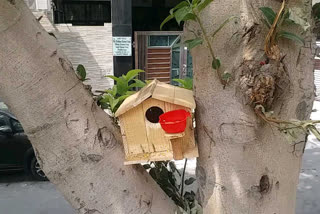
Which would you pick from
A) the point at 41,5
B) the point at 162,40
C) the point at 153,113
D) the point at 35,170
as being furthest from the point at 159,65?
the point at 153,113

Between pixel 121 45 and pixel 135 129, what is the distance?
4.59 m

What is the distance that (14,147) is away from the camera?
435cm

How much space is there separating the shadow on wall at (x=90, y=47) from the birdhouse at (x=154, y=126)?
17.6 feet

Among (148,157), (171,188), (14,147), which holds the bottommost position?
(14,147)

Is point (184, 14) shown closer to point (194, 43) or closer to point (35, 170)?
point (194, 43)

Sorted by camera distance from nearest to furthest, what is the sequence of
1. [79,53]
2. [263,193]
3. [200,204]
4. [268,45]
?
[268,45], [263,193], [200,204], [79,53]

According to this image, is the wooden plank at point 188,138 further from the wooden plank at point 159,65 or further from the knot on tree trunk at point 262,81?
the wooden plank at point 159,65

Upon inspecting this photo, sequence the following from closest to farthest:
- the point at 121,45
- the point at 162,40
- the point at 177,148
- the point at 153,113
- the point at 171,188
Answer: the point at 177,148
the point at 153,113
the point at 171,188
the point at 121,45
the point at 162,40

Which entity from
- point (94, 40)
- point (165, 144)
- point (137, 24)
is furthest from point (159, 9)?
point (165, 144)

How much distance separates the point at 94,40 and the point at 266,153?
5973 mm

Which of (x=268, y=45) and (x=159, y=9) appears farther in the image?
(x=159, y=9)

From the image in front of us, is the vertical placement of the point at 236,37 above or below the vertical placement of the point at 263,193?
above

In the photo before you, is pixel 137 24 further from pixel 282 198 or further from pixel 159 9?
pixel 282 198

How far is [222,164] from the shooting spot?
109cm
